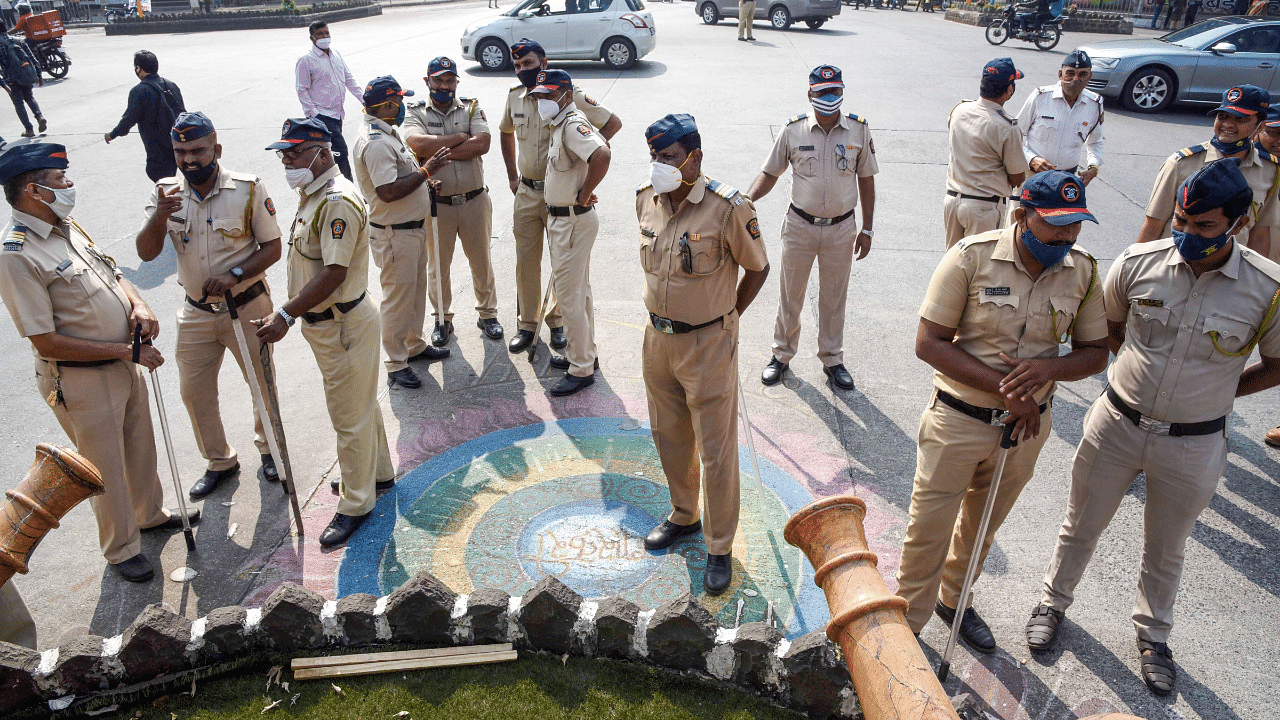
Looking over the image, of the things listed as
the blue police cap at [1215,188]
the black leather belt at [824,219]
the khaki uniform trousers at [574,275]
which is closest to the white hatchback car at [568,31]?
the khaki uniform trousers at [574,275]

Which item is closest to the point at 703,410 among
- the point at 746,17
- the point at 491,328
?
the point at 491,328

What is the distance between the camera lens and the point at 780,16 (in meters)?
25.2

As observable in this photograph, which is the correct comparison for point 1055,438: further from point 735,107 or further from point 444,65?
point 735,107

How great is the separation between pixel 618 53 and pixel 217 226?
49.9 ft

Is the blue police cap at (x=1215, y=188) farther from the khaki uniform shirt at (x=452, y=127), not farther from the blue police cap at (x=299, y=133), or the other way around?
the khaki uniform shirt at (x=452, y=127)

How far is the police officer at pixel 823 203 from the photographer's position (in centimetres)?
599

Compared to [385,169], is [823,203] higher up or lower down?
lower down

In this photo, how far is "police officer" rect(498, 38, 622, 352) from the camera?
6.50m

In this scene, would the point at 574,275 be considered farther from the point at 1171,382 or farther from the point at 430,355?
the point at 1171,382

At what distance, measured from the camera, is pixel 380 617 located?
3770 mm

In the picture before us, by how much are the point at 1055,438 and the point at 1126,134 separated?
10.6 metres

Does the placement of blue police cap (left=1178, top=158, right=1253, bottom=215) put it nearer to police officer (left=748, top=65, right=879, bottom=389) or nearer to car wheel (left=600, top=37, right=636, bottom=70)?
police officer (left=748, top=65, right=879, bottom=389)

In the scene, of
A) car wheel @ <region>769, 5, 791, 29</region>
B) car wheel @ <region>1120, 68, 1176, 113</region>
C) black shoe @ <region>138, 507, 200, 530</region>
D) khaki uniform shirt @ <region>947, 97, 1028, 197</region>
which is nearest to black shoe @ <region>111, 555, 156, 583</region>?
black shoe @ <region>138, 507, 200, 530</region>

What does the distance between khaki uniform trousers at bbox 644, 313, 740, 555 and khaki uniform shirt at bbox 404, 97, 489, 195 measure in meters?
3.08
